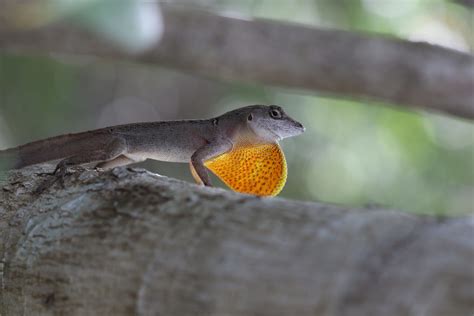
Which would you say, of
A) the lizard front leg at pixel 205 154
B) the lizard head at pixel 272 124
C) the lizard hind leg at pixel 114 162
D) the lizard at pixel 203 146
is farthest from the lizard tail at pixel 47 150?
the lizard head at pixel 272 124

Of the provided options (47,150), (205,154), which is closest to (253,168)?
(205,154)

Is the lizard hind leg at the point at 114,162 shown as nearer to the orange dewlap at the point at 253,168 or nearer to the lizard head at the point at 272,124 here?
the orange dewlap at the point at 253,168

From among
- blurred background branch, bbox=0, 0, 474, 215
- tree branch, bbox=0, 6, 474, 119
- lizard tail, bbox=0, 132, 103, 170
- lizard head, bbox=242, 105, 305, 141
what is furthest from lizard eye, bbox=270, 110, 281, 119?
tree branch, bbox=0, 6, 474, 119

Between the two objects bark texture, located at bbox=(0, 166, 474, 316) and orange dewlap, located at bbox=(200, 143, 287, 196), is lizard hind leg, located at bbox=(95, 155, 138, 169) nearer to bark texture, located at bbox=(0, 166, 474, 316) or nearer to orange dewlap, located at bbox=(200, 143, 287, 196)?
orange dewlap, located at bbox=(200, 143, 287, 196)

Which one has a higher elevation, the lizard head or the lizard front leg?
the lizard head

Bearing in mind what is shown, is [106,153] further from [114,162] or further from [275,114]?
[275,114]

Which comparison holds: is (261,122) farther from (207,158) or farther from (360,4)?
(360,4)

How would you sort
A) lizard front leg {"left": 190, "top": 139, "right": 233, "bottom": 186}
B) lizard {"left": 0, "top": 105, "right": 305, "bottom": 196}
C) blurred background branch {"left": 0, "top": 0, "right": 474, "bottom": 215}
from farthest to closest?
blurred background branch {"left": 0, "top": 0, "right": 474, "bottom": 215} → lizard front leg {"left": 190, "top": 139, "right": 233, "bottom": 186} → lizard {"left": 0, "top": 105, "right": 305, "bottom": 196}
